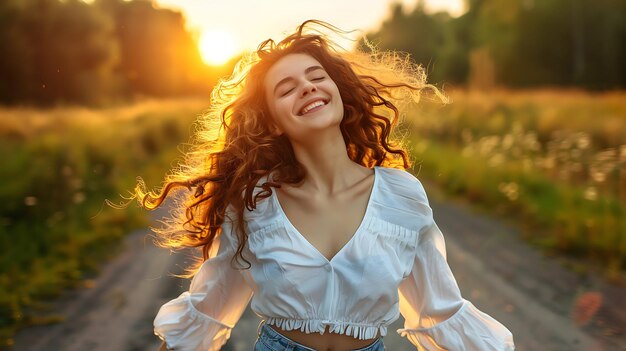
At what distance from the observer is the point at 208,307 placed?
252 centimetres

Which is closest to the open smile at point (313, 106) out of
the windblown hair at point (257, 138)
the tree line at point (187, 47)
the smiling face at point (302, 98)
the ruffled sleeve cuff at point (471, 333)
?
the smiling face at point (302, 98)

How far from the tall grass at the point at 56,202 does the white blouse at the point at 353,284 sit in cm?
295

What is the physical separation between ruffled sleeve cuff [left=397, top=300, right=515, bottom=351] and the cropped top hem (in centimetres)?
22

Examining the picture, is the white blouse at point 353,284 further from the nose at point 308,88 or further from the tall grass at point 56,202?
the tall grass at point 56,202

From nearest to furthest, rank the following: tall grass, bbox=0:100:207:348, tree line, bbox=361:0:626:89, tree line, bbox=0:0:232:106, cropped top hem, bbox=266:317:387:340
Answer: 1. cropped top hem, bbox=266:317:387:340
2. tall grass, bbox=0:100:207:348
3. tree line, bbox=0:0:232:106
4. tree line, bbox=361:0:626:89

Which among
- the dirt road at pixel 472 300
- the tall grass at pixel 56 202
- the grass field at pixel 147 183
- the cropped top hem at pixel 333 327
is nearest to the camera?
the cropped top hem at pixel 333 327

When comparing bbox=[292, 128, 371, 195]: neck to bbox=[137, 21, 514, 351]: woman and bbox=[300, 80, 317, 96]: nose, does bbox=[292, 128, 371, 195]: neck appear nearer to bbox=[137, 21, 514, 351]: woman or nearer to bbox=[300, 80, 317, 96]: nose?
bbox=[137, 21, 514, 351]: woman

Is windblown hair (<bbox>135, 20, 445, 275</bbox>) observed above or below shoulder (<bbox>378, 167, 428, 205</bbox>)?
above

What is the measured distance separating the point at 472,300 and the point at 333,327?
140 inches

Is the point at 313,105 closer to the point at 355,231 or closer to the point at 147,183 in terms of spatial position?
the point at 355,231

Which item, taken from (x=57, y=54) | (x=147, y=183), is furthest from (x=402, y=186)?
(x=57, y=54)

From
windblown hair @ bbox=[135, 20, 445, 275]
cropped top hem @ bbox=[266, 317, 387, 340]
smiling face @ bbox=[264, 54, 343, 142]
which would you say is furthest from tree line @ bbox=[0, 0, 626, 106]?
cropped top hem @ bbox=[266, 317, 387, 340]

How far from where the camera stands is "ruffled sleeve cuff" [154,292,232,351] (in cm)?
246

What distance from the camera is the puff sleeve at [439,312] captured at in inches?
90.0
